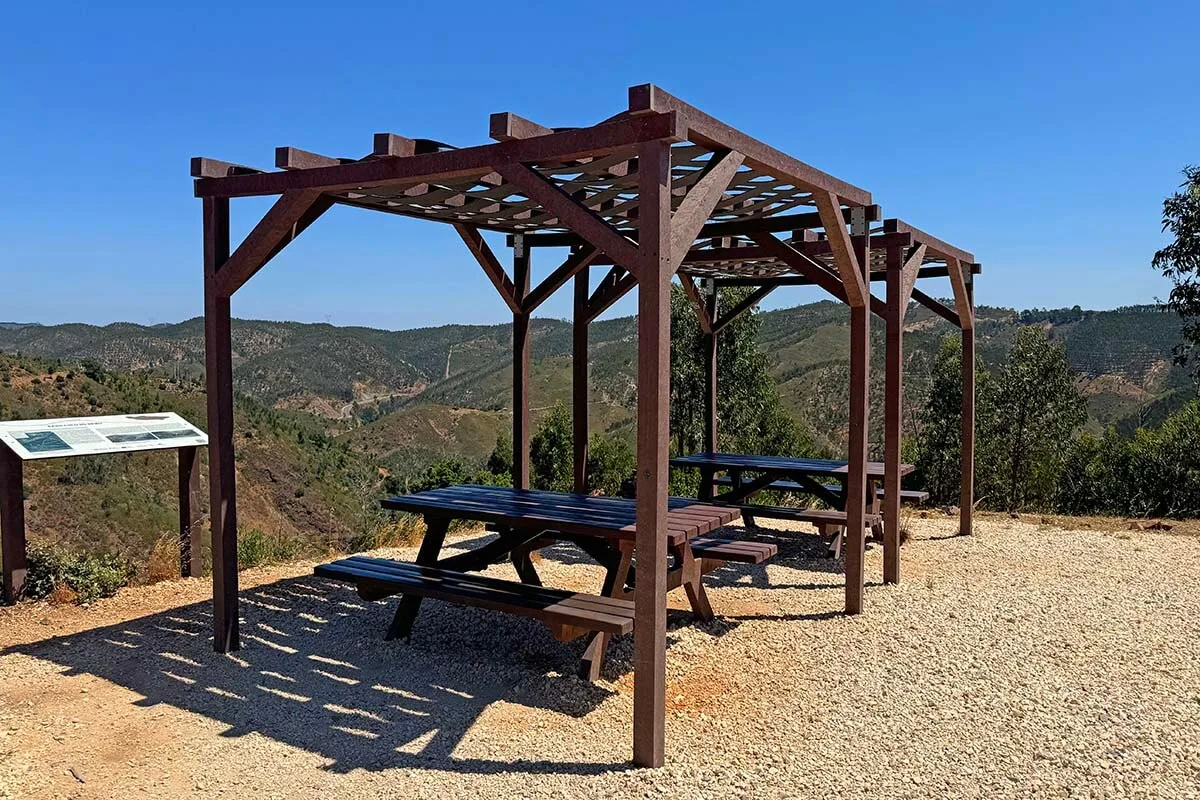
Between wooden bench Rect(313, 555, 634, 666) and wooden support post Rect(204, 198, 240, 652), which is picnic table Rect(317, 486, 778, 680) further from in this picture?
wooden support post Rect(204, 198, 240, 652)

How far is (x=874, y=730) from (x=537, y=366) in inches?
2021

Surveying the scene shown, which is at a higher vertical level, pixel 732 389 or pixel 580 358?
pixel 580 358

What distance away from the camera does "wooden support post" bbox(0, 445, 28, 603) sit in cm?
526

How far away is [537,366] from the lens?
54.5 m

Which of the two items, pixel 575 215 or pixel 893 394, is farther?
pixel 893 394

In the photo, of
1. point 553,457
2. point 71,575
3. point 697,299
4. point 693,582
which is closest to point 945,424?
point 553,457

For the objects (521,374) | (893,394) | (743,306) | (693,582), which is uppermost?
(743,306)

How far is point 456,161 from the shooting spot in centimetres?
379

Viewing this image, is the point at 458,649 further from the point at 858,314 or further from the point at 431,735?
the point at 858,314

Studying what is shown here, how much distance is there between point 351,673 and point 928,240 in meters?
5.29

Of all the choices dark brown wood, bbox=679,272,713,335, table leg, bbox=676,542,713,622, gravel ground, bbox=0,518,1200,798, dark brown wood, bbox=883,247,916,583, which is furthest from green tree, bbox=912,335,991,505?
table leg, bbox=676,542,713,622

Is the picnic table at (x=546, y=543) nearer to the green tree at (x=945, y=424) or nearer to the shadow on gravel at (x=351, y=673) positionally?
the shadow on gravel at (x=351, y=673)

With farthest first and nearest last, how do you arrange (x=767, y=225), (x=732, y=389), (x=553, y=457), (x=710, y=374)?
1. (x=732, y=389)
2. (x=553, y=457)
3. (x=710, y=374)
4. (x=767, y=225)

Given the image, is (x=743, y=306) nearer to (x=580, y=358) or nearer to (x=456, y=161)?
(x=580, y=358)
